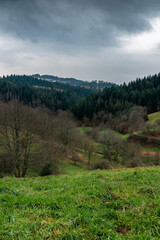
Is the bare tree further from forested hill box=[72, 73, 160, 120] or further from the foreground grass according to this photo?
forested hill box=[72, 73, 160, 120]

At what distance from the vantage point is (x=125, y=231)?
280cm

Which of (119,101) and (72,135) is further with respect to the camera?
(119,101)

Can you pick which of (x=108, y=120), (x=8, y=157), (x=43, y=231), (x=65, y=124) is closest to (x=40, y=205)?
(x=43, y=231)

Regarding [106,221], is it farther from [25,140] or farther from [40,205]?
[25,140]

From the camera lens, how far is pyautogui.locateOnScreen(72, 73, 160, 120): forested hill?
8438 centimetres

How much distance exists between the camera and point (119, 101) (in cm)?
8650

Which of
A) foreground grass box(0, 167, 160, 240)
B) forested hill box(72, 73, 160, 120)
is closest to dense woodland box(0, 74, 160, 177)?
forested hill box(72, 73, 160, 120)

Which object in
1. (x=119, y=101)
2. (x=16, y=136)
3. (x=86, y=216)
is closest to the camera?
(x=86, y=216)

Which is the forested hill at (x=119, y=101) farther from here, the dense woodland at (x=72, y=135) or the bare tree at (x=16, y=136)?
the bare tree at (x=16, y=136)

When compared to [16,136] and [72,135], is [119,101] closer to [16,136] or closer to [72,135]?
[72,135]

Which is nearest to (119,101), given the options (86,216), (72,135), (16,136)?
(72,135)

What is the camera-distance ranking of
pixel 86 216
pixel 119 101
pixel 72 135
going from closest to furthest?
pixel 86 216, pixel 72 135, pixel 119 101

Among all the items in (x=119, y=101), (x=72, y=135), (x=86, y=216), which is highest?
(x=119, y=101)

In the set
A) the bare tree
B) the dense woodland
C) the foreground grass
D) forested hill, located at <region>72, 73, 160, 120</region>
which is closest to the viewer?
the foreground grass
